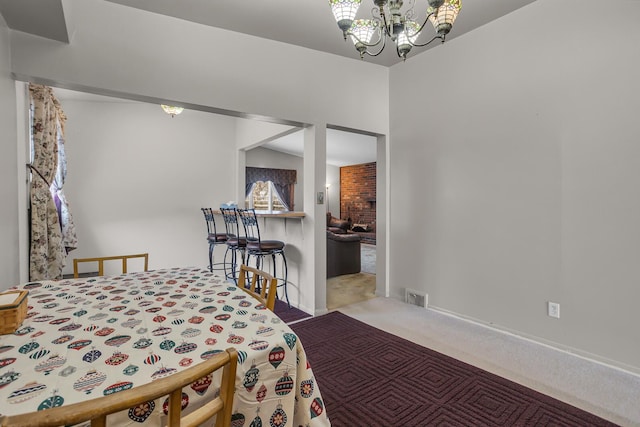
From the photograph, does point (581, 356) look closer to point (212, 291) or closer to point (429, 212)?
point (429, 212)

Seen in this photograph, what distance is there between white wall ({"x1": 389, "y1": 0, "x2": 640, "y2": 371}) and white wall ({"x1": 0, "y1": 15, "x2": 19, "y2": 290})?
133 inches

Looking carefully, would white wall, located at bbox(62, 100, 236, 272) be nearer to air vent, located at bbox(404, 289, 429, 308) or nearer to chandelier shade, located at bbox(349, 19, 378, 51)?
air vent, located at bbox(404, 289, 429, 308)

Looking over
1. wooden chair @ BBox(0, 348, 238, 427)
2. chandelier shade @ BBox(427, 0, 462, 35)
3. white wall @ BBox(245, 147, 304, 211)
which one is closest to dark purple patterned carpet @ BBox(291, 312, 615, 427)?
wooden chair @ BBox(0, 348, 238, 427)

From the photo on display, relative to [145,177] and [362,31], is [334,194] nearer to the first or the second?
[145,177]

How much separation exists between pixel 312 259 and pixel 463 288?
151 centimetres

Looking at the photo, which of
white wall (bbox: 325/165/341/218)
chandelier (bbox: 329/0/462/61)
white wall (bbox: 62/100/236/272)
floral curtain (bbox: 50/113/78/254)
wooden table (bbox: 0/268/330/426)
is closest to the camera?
wooden table (bbox: 0/268/330/426)

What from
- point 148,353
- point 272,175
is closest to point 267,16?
point 148,353

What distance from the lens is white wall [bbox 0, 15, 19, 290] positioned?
1.91 metres

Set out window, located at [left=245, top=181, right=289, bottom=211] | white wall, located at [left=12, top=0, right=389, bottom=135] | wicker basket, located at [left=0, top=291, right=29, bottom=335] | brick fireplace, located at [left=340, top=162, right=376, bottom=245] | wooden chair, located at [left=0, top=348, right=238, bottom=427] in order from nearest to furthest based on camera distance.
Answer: wooden chair, located at [left=0, top=348, right=238, bottom=427], wicker basket, located at [left=0, top=291, right=29, bottom=335], white wall, located at [left=12, top=0, right=389, bottom=135], window, located at [left=245, top=181, right=289, bottom=211], brick fireplace, located at [left=340, top=162, right=376, bottom=245]

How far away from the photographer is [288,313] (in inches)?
131

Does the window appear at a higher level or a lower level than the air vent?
higher

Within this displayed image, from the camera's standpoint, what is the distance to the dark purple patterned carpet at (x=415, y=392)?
1668 mm

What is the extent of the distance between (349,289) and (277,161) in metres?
5.23

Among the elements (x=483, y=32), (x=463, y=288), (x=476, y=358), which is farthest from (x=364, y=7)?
(x=476, y=358)
